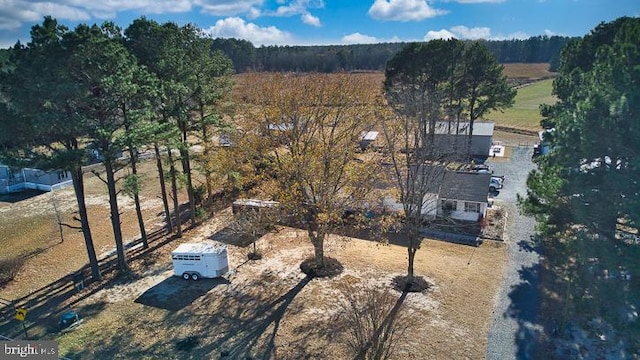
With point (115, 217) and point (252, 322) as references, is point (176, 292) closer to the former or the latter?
point (252, 322)

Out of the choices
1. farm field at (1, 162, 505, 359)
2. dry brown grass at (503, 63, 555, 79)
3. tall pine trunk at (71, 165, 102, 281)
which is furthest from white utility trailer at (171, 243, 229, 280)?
dry brown grass at (503, 63, 555, 79)

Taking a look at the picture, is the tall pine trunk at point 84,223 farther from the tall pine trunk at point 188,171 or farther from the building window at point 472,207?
the building window at point 472,207

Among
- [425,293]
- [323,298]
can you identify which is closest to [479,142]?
[425,293]

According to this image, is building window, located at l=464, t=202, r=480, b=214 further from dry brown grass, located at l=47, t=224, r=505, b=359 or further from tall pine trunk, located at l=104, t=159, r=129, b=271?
tall pine trunk, located at l=104, t=159, r=129, b=271

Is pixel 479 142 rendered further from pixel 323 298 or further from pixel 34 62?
pixel 34 62

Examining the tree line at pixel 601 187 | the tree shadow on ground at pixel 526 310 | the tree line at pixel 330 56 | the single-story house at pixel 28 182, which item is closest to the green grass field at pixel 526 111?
the tree line at pixel 330 56
